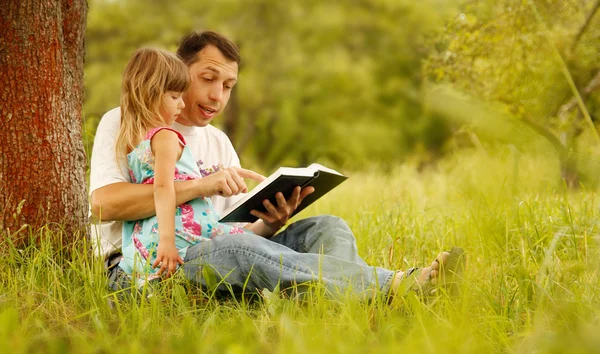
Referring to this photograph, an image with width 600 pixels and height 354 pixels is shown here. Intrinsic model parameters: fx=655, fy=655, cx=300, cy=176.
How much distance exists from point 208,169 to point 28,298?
3.58ft

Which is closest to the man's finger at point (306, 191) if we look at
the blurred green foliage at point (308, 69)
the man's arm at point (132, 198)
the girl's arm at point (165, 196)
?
the man's arm at point (132, 198)

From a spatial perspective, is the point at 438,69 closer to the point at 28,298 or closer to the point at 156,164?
the point at 156,164

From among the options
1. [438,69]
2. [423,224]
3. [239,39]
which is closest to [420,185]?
[438,69]

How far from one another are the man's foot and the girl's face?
1078 millimetres

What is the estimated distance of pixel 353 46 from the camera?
16469mm

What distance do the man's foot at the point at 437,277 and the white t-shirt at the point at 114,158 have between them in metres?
1.03

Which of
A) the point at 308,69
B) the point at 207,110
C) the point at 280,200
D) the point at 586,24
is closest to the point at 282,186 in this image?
the point at 280,200

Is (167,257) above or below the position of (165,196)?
below

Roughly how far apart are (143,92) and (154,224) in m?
0.51

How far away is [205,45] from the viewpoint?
9.52 feet

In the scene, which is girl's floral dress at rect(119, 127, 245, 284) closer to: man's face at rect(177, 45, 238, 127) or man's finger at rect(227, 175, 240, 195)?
man's finger at rect(227, 175, 240, 195)

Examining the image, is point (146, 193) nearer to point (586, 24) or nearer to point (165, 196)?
point (165, 196)

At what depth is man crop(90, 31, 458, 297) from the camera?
2.28 meters

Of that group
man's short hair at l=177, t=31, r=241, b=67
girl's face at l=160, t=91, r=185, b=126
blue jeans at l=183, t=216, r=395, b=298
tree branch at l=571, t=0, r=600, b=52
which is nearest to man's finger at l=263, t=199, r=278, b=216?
blue jeans at l=183, t=216, r=395, b=298
